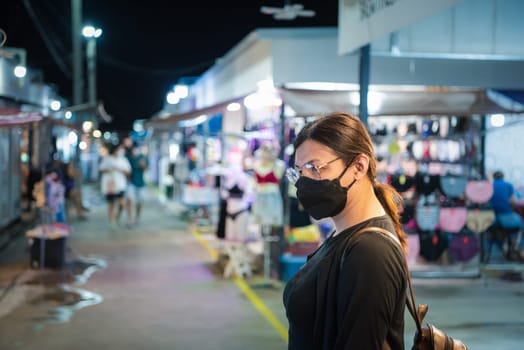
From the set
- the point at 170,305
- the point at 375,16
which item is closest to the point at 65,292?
the point at 170,305

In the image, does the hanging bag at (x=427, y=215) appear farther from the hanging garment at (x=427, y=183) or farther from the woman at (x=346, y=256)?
the woman at (x=346, y=256)

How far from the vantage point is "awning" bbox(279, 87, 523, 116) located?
10188 millimetres

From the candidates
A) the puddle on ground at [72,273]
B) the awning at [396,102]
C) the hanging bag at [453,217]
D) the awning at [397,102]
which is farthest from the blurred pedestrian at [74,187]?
the hanging bag at [453,217]

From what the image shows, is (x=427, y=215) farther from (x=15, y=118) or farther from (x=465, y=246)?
(x=15, y=118)

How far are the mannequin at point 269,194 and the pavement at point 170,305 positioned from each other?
104 centimetres

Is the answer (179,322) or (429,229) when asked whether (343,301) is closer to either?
(179,322)

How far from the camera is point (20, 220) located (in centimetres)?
1941

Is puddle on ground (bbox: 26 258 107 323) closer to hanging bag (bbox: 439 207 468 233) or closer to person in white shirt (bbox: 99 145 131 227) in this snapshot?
hanging bag (bbox: 439 207 468 233)

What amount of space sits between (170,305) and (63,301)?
1559mm

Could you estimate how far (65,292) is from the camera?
33.2 feet

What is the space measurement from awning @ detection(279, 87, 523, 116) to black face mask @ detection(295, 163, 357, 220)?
7.39 m

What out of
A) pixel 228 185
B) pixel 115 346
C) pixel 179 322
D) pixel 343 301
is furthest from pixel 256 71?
pixel 343 301

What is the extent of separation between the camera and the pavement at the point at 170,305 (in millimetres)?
7566

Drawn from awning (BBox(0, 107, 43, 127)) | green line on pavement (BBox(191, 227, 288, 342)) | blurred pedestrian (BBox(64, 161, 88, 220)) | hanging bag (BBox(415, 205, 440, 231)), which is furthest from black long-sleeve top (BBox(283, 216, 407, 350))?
blurred pedestrian (BBox(64, 161, 88, 220))
